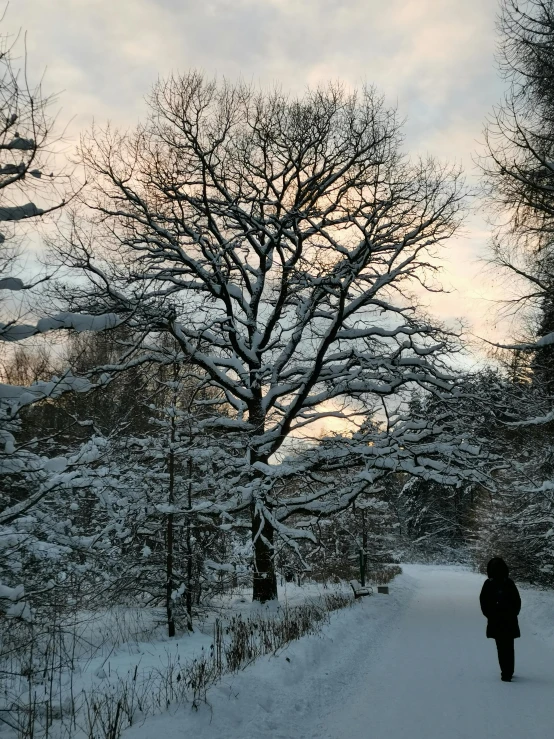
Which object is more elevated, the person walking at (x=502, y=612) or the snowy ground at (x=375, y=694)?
the person walking at (x=502, y=612)

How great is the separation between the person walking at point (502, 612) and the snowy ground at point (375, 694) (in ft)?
0.96

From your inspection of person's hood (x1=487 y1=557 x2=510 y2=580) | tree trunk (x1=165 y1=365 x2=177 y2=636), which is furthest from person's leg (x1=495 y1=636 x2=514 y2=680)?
tree trunk (x1=165 y1=365 x2=177 y2=636)

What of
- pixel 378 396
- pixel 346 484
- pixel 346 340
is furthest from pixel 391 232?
pixel 346 484

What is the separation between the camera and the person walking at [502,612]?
7055 millimetres

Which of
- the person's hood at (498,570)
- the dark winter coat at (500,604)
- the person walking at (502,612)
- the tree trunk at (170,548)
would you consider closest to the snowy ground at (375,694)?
the person walking at (502,612)

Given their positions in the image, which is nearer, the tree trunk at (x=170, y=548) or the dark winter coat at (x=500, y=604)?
the dark winter coat at (x=500, y=604)

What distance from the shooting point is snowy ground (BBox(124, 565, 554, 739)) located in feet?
15.7

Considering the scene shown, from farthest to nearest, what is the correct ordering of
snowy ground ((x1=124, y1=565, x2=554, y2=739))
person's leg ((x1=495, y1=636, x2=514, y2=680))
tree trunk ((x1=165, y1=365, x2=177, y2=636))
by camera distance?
tree trunk ((x1=165, y1=365, x2=177, y2=636)), person's leg ((x1=495, y1=636, x2=514, y2=680)), snowy ground ((x1=124, y1=565, x2=554, y2=739))

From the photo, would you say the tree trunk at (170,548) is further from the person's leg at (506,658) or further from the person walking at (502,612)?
the person's leg at (506,658)

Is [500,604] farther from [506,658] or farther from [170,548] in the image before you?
[170,548]

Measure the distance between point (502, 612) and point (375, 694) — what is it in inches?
90.5

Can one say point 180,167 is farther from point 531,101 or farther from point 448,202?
point 531,101

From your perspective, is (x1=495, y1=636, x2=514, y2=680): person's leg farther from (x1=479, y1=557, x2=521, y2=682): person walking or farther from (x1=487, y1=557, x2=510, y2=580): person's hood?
(x1=487, y1=557, x2=510, y2=580): person's hood

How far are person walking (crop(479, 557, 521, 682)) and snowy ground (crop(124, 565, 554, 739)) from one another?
292mm
